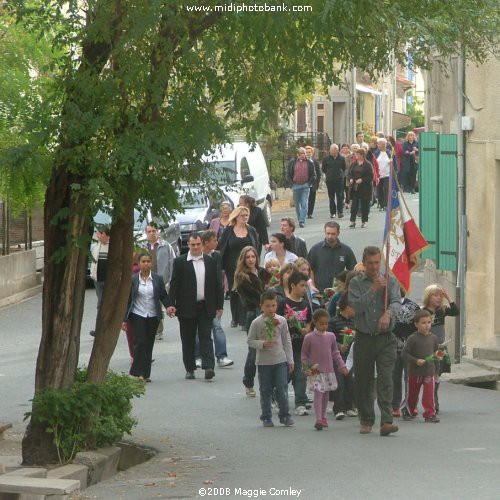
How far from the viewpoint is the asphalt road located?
36.1ft

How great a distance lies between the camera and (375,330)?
1357 cm

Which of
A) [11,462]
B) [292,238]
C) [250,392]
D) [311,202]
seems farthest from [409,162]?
[11,462]

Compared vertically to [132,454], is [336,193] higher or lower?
higher

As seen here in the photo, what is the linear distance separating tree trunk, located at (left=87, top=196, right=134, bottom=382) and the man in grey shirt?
2.30 metres

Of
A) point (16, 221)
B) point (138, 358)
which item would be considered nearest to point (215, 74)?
point (138, 358)

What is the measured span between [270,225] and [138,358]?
19.5m

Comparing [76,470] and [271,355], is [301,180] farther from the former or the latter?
[76,470]

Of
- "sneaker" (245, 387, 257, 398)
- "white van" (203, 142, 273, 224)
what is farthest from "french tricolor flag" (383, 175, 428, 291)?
"white van" (203, 142, 273, 224)

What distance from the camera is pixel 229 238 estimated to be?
68.0ft

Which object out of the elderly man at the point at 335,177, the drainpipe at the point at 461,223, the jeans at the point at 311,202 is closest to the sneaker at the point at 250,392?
the drainpipe at the point at 461,223

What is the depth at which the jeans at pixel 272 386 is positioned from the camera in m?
14.2

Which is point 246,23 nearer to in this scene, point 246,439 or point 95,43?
point 95,43

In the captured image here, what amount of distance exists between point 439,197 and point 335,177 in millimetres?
15657

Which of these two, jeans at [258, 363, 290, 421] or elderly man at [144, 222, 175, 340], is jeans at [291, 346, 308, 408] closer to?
jeans at [258, 363, 290, 421]
